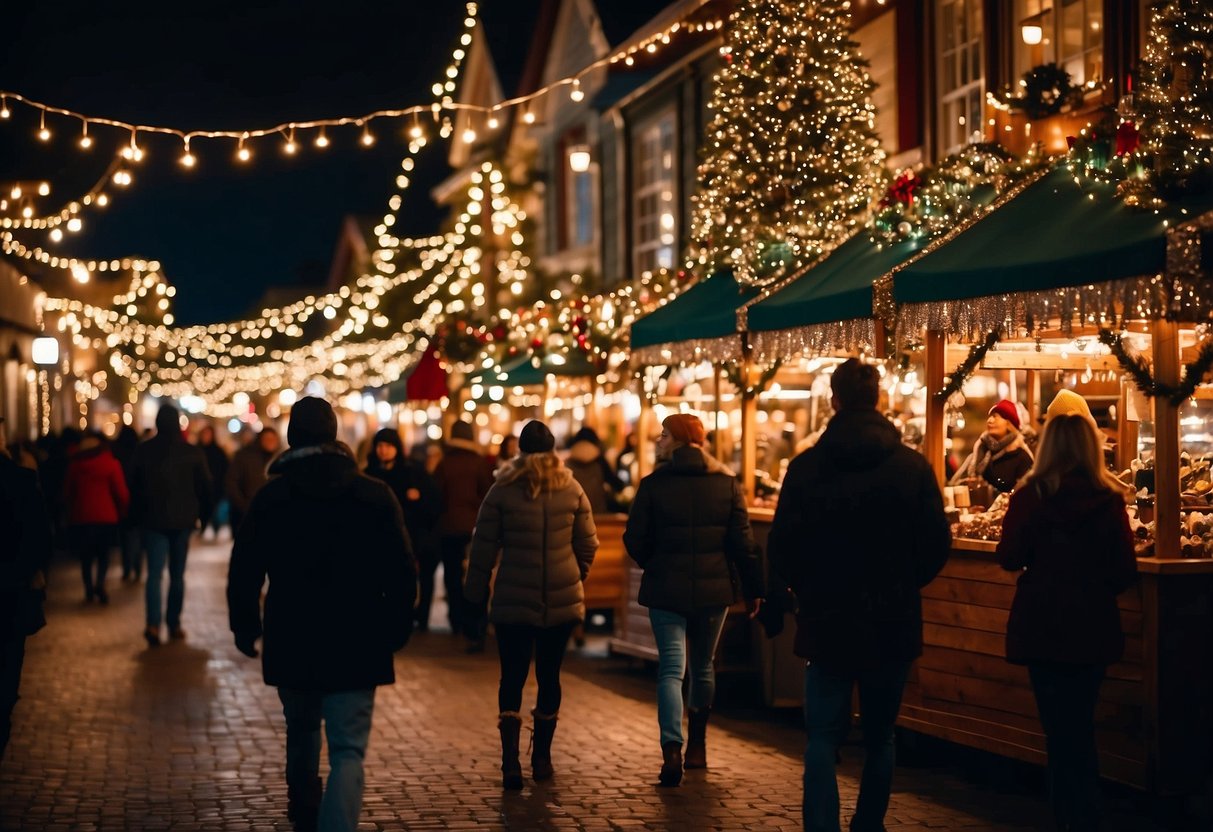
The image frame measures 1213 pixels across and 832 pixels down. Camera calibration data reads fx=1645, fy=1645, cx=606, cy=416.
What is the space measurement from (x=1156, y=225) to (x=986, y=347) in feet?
6.18

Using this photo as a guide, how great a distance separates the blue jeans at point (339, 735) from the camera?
5.94 meters

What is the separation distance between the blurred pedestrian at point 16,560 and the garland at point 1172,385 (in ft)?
17.0

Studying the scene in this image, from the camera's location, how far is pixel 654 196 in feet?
74.6

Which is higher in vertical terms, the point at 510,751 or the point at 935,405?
the point at 935,405

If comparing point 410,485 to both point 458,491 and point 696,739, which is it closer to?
point 458,491

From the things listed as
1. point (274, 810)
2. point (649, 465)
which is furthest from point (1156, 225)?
point (649, 465)

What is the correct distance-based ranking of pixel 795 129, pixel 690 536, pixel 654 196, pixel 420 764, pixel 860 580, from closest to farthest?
pixel 860 580 < pixel 690 536 < pixel 420 764 < pixel 795 129 < pixel 654 196

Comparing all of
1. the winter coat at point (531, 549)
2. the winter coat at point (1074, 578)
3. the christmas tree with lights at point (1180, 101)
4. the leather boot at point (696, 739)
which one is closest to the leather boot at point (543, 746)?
the winter coat at point (531, 549)

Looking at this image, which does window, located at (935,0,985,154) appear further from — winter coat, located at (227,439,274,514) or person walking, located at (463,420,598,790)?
winter coat, located at (227,439,274,514)

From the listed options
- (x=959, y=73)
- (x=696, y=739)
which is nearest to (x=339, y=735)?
(x=696, y=739)

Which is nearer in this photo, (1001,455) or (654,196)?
(1001,455)

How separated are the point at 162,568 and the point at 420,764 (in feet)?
20.1

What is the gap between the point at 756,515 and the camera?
11.4m

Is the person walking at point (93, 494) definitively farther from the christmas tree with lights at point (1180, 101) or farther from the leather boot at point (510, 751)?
the christmas tree with lights at point (1180, 101)
